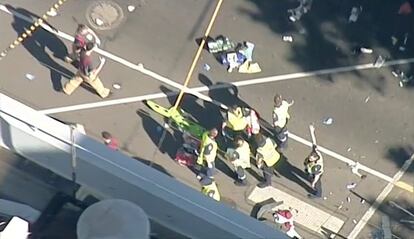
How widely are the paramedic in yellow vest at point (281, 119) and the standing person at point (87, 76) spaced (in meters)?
3.81

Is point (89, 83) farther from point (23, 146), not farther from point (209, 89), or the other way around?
point (23, 146)

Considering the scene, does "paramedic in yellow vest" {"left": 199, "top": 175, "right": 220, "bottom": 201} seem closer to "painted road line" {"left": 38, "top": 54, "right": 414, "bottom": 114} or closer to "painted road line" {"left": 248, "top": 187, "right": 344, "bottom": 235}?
"painted road line" {"left": 248, "top": 187, "right": 344, "bottom": 235}

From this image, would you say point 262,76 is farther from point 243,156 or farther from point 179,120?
point 243,156

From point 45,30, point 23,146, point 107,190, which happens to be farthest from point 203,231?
point 45,30

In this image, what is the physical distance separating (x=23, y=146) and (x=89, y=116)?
829cm

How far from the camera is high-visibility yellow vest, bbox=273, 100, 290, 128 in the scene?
18.0 metres

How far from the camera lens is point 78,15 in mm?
20844

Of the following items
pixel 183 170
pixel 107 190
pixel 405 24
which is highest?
pixel 405 24

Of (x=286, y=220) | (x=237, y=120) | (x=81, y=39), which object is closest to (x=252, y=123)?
(x=237, y=120)

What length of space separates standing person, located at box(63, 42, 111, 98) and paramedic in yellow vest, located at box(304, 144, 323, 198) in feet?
15.5

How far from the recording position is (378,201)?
1864cm

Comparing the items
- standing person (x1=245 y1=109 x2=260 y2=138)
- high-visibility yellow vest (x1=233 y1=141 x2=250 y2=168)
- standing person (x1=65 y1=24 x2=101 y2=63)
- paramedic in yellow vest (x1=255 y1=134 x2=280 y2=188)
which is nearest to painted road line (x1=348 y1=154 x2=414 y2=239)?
paramedic in yellow vest (x1=255 y1=134 x2=280 y2=188)

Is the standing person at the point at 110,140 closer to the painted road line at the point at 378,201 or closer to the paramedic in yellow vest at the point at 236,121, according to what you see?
the paramedic in yellow vest at the point at 236,121

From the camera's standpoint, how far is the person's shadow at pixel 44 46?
20.0 meters
